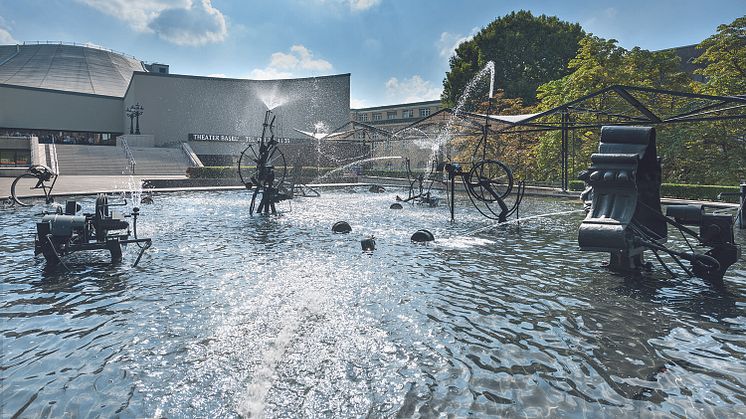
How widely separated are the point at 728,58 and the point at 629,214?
2264 cm

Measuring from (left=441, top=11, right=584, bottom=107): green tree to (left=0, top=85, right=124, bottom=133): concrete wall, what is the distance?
179ft

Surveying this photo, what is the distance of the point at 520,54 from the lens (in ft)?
156

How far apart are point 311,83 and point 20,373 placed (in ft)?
224

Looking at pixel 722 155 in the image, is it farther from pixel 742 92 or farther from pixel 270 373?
pixel 270 373

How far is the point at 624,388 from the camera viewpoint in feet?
12.9

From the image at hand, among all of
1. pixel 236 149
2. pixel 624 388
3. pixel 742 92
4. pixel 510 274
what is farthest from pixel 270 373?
pixel 236 149

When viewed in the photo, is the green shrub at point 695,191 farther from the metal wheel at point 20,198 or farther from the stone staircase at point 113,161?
the stone staircase at point 113,161

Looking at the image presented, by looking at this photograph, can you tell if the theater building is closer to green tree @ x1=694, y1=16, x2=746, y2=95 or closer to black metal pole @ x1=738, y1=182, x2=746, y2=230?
green tree @ x1=694, y1=16, x2=746, y2=95

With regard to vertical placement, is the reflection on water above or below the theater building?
below

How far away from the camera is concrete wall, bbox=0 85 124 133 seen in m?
62.0

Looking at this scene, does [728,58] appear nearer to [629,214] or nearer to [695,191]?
[695,191]

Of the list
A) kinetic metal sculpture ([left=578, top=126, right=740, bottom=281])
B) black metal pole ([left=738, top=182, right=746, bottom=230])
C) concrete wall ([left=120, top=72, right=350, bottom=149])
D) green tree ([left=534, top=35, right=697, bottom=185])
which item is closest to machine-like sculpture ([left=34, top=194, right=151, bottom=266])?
kinetic metal sculpture ([left=578, top=126, right=740, bottom=281])

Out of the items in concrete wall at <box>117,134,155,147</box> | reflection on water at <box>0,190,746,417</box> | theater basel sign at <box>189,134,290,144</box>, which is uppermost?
theater basel sign at <box>189,134,290,144</box>

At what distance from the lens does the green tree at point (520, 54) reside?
46.6m
